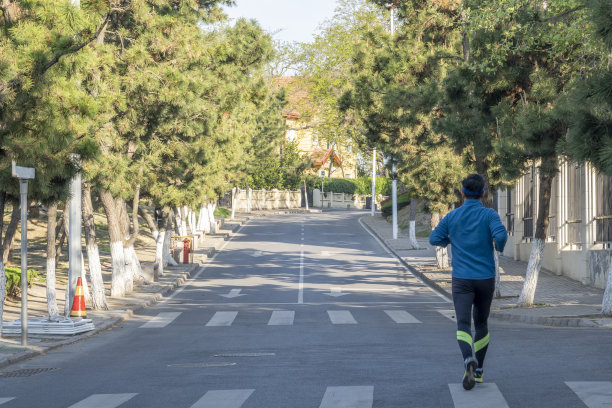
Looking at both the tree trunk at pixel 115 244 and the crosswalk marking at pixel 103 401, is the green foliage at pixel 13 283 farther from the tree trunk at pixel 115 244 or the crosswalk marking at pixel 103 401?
the crosswalk marking at pixel 103 401

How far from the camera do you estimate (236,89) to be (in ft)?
91.6

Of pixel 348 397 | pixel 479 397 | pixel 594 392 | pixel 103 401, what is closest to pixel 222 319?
pixel 103 401

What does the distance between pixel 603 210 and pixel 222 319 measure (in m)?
11.5

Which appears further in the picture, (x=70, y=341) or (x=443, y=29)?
(x=443, y=29)

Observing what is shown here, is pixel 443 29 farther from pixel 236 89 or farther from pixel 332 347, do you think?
pixel 332 347

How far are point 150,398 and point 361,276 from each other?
79.0 feet

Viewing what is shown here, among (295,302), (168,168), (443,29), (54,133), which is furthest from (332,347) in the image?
(443,29)

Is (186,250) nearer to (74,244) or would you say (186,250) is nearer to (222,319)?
(74,244)

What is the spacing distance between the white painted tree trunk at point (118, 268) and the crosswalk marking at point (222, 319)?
4750mm

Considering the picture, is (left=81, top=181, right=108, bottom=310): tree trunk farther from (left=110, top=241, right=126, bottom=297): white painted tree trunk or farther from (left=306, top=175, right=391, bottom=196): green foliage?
(left=306, top=175, right=391, bottom=196): green foliage

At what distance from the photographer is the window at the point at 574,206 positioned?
27.2m

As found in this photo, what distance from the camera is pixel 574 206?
27797mm

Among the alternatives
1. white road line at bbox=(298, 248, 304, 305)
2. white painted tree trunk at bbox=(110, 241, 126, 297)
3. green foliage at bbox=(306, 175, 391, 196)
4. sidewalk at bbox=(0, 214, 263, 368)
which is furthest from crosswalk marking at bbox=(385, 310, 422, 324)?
green foliage at bbox=(306, 175, 391, 196)

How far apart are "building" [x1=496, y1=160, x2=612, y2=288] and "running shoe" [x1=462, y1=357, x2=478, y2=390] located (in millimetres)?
12982
